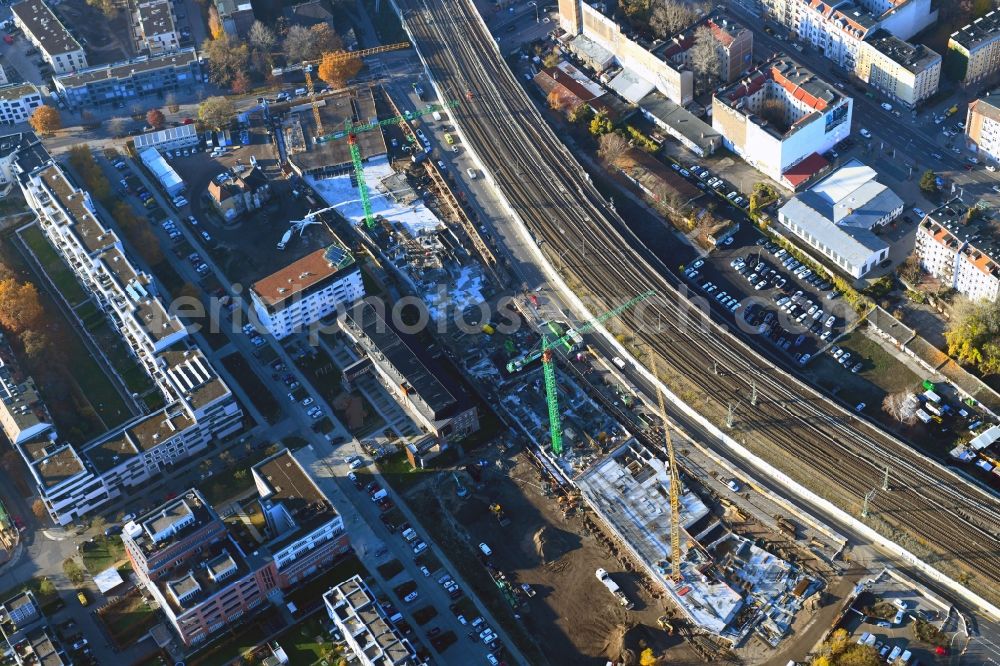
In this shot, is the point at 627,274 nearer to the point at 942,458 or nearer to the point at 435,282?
the point at 435,282

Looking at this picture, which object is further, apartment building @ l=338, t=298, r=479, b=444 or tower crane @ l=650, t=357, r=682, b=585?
apartment building @ l=338, t=298, r=479, b=444

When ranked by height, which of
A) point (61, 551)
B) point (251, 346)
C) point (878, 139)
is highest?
point (251, 346)

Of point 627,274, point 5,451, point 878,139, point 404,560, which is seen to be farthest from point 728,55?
point 5,451

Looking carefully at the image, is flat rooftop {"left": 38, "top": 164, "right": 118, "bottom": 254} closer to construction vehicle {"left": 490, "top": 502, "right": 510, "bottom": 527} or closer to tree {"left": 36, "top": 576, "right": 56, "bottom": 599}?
tree {"left": 36, "top": 576, "right": 56, "bottom": 599}

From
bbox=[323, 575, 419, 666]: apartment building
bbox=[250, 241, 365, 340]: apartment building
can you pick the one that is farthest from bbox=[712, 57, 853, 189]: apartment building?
bbox=[323, 575, 419, 666]: apartment building

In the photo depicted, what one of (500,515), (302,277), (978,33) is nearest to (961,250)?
(978,33)

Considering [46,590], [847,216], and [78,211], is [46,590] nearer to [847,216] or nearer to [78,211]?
[78,211]
